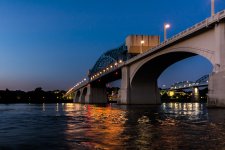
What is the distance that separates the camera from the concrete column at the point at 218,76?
1865 inches

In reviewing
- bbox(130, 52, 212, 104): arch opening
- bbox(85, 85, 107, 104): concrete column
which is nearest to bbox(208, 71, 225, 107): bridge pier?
bbox(130, 52, 212, 104): arch opening

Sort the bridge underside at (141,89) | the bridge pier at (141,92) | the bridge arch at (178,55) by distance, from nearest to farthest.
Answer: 1. the bridge arch at (178,55)
2. the bridge underside at (141,89)
3. the bridge pier at (141,92)

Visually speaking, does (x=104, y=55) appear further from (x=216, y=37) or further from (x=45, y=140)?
(x=45, y=140)

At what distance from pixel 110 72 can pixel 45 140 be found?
321ft

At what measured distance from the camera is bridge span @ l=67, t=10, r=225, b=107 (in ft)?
161

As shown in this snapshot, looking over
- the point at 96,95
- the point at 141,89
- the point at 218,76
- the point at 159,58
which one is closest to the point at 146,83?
the point at 141,89

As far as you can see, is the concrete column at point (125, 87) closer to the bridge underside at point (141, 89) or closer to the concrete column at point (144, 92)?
the bridge underside at point (141, 89)

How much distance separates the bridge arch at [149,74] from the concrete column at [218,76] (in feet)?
64.7

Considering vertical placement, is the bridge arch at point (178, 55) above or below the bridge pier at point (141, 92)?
above

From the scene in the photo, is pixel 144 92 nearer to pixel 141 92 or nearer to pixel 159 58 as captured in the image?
pixel 141 92

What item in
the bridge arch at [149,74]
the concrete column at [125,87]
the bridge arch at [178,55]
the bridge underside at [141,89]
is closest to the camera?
the bridge arch at [178,55]

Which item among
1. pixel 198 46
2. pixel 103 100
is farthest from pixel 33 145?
pixel 103 100

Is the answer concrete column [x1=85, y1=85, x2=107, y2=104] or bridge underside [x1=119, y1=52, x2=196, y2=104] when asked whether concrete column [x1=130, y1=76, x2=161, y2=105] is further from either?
concrete column [x1=85, y1=85, x2=107, y2=104]

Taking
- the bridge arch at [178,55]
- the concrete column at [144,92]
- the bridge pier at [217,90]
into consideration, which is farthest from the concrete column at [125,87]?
the bridge pier at [217,90]
